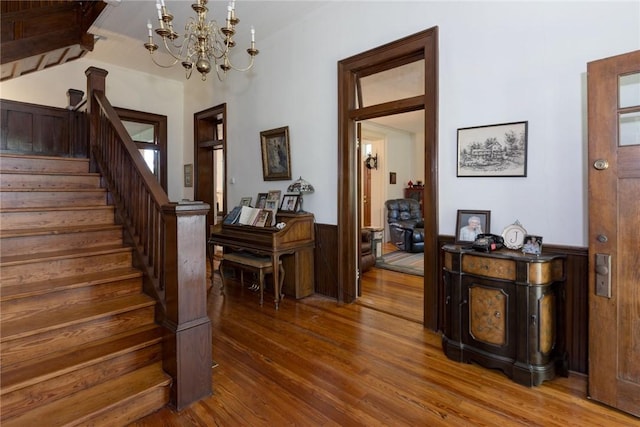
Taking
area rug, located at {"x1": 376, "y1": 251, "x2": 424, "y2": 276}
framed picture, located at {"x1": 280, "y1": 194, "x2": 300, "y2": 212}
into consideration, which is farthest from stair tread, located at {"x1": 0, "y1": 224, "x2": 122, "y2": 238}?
area rug, located at {"x1": 376, "y1": 251, "x2": 424, "y2": 276}

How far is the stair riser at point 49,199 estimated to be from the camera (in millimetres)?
2572

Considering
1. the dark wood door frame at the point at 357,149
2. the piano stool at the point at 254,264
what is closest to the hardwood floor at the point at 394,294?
the dark wood door frame at the point at 357,149

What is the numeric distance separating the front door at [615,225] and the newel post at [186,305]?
228 centimetres

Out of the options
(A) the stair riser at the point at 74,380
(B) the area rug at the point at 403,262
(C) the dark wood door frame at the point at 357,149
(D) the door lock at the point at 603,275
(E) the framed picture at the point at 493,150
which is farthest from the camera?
(B) the area rug at the point at 403,262

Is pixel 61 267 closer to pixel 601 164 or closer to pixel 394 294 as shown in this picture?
pixel 394 294

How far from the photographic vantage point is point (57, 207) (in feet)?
8.57

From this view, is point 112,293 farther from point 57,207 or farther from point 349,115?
point 349,115

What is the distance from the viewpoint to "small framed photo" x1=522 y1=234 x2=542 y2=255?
2.15 metres

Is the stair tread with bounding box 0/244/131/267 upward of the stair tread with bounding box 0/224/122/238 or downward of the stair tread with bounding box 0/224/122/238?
downward

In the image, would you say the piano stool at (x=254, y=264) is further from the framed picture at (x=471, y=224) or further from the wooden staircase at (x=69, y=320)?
the framed picture at (x=471, y=224)

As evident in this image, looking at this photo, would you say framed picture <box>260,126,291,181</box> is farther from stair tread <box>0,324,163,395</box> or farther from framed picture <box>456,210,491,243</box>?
stair tread <box>0,324,163,395</box>

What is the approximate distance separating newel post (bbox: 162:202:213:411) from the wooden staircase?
0.13m

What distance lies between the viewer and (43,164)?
10.2ft

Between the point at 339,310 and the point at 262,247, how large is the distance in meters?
1.08
